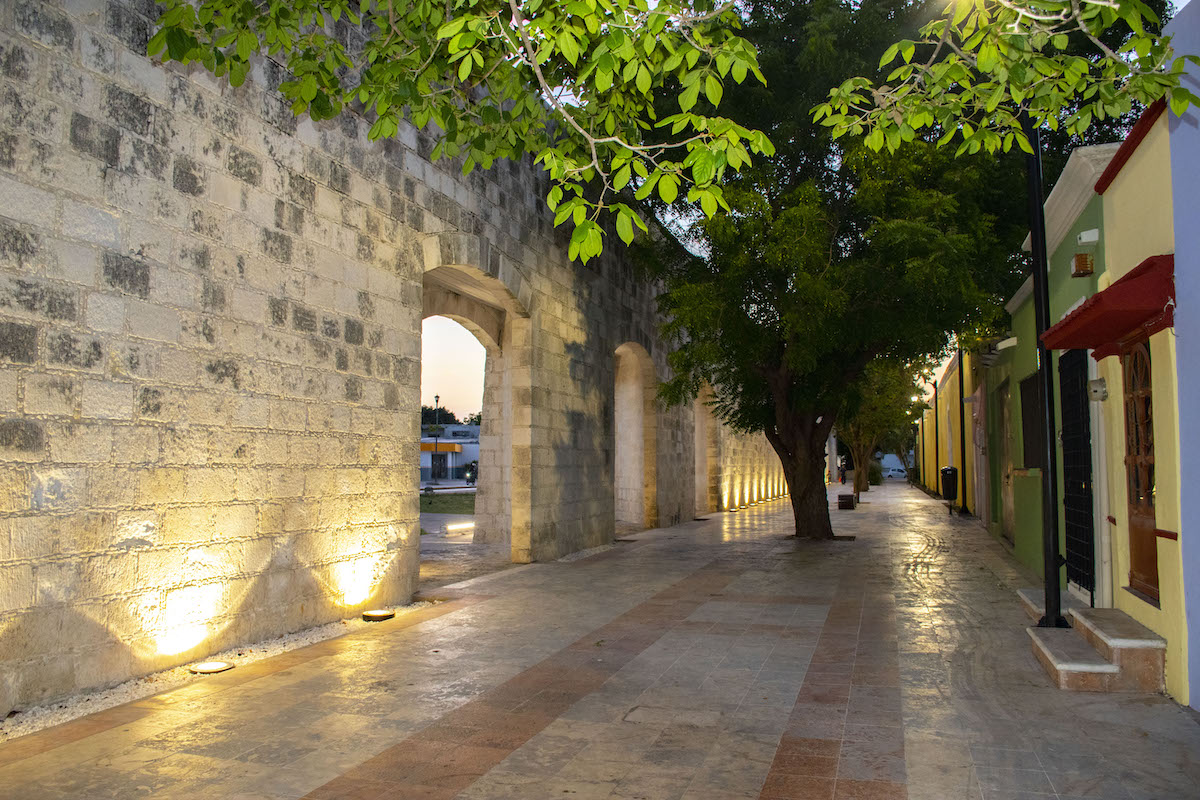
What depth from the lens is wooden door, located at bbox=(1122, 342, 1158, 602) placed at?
527 cm

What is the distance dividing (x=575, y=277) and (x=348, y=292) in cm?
550

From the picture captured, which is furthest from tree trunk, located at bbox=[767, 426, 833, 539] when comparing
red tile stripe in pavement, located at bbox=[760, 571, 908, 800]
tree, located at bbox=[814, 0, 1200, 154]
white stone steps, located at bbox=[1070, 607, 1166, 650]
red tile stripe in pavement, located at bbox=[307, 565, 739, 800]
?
tree, located at bbox=[814, 0, 1200, 154]

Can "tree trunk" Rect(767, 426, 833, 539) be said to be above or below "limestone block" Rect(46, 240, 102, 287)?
below

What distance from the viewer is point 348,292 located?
24.2ft

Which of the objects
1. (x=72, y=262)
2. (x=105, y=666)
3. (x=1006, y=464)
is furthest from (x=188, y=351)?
(x=1006, y=464)

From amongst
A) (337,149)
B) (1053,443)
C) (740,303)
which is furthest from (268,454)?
(740,303)

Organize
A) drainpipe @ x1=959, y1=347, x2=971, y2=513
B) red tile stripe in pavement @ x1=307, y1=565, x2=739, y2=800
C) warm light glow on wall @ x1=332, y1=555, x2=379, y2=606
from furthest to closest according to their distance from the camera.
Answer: drainpipe @ x1=959, y1=347, x2=971, y2=513, warm light glow on wall @ x1=332, y1=555, x2=379, y2=606, red tile stripe in pavement @ x1=307, y1=565, x2=739, y2=800

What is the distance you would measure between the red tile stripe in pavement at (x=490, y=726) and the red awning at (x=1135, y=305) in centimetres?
355

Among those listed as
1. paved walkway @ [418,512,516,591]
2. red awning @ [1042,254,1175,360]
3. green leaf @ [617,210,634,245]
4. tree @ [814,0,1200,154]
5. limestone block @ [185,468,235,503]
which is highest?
tree @ [814,0,1200,154]

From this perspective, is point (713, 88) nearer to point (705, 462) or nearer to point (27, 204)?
point (27, 204)

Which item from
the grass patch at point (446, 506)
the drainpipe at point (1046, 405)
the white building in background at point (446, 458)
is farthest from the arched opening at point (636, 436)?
the white building in background at point (446, 458)

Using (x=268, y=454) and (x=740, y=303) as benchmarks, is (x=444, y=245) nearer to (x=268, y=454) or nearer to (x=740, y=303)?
(x=268, y=454)

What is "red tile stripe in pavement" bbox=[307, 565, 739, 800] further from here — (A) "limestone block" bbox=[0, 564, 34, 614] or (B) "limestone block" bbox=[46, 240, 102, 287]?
(B) "limestone block" bbox=[46, 240, 102, 287]

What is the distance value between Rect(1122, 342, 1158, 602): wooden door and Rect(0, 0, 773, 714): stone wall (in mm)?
5846
